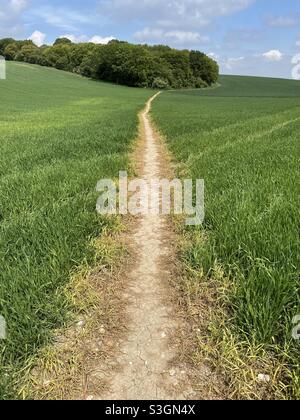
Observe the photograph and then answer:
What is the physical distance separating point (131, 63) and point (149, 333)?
367ft

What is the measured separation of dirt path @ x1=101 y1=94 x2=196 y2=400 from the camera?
10.4ft

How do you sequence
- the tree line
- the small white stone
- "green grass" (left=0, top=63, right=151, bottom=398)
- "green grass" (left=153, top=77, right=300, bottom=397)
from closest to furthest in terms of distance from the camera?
the small white stone
"green grass" (left=153, top=77, right=300, bottom=397)
"green grass" (left=0, top=63, right=151, bottom=398)
the tree line

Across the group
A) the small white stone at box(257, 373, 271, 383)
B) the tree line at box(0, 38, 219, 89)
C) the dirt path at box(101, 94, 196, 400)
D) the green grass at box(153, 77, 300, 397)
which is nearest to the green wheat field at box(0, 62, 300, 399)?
the green grass at box(153, 77, 300, 397)

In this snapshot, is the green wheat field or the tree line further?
the tree line

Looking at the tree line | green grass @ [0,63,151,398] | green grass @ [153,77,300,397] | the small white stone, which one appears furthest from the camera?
the tree line

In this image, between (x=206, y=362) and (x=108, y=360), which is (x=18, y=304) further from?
(x=206, y=362)

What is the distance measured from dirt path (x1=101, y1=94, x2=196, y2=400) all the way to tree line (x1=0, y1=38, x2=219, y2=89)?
104 metres

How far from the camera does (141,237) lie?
241 inches

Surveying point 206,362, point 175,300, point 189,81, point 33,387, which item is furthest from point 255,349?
point 189,81

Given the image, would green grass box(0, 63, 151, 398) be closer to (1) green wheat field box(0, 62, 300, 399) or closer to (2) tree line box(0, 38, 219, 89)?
(1) green wheat field box(0, 62, 300, 399)

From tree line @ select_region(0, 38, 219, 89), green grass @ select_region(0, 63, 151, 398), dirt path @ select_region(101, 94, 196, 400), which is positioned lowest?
dirt path @ select_region(101, 94, 196, 400)

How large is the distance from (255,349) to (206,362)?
0.44 metres

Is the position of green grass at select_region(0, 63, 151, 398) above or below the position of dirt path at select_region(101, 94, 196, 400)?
above

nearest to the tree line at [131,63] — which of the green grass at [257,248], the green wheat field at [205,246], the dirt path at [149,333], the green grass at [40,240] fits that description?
the green grass at [40,240]
